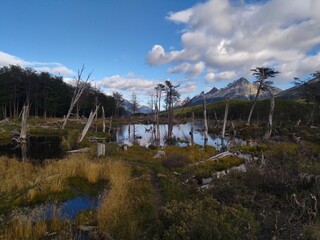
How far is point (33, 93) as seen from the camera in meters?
69.8

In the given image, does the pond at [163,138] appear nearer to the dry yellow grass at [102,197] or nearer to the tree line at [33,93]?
the tree line at [33,93]

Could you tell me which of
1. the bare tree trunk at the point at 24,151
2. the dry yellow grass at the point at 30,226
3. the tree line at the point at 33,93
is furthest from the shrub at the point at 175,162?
the tree line at the point at 33,93

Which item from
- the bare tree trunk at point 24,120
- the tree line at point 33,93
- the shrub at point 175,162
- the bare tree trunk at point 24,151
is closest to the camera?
the shrub at point 175,162

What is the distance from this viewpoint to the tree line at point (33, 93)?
65.3 m

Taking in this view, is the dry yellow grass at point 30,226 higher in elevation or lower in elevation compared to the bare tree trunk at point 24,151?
lower

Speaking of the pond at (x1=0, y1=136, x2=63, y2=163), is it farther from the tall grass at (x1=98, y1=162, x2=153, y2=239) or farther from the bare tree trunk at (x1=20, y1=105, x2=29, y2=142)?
the tall grass at (x1=98, y1=162, x2=153, y2=239)

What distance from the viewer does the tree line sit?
65.3 metres

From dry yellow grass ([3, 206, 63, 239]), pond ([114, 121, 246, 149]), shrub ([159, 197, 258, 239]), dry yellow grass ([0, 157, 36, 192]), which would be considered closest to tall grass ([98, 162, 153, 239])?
shrub ([159, 197, 258, 239])

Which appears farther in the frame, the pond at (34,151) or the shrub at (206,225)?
the pond at (34,151)

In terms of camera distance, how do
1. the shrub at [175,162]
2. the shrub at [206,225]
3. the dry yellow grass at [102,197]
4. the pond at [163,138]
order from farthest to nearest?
the pond at [163,138]
the shrub at [175,162]
the dry yellow grass at [102,197]
the shrub at [206,225]

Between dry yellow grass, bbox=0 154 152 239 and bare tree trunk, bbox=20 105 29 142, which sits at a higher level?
bare tree trunk, bbox=20 105 29 142

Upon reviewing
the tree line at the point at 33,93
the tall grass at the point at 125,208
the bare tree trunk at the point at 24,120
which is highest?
the tree line at the point at 33,93

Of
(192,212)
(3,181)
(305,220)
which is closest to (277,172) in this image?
(305,220)

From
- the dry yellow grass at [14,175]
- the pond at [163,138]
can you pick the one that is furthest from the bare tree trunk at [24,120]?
the dry yellow grass at [14,175]
